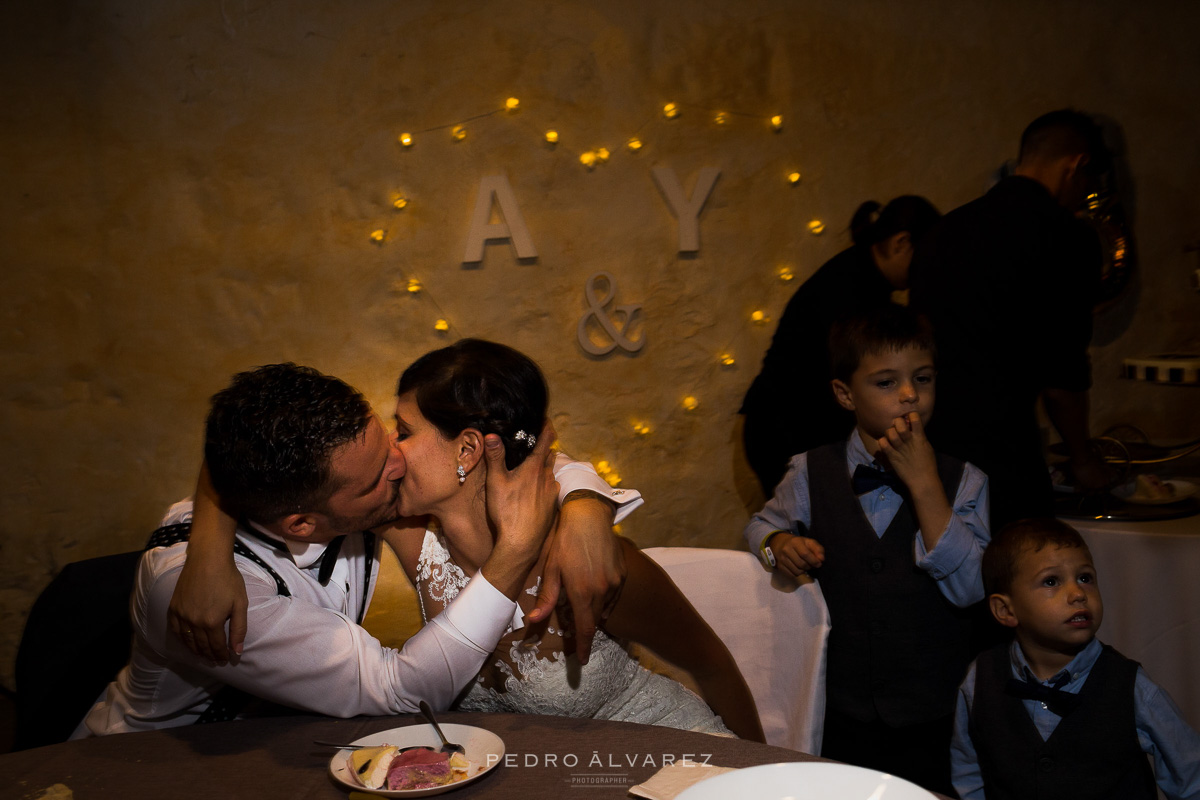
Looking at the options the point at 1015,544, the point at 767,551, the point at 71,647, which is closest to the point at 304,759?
the point at 71,647

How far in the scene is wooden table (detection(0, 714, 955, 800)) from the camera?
3.66 feet

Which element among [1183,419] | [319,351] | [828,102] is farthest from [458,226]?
[1183,419]

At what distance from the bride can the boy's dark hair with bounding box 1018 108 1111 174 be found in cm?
163

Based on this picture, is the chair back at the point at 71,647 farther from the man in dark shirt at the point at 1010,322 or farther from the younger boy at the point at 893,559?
the man in dark shirt at the point at 1010,322

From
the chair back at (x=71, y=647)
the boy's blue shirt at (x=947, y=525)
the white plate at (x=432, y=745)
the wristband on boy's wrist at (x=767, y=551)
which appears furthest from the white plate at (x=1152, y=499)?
the chair back at (x=71, y=647)

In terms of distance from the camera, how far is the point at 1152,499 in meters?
2.43

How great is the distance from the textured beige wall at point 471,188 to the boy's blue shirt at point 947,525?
177cm

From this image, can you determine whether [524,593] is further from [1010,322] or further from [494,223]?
[494,223]

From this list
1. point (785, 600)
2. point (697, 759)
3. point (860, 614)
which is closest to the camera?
point (697, 759)

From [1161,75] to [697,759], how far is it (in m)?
4.53

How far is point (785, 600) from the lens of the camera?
70.9 inches

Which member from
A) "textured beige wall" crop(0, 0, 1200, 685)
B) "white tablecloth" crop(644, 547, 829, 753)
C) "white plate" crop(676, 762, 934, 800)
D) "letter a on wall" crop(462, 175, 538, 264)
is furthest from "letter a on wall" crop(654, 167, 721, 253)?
"white plate" crop(676, 762, 934, 800)

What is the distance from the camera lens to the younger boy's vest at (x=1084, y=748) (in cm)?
161

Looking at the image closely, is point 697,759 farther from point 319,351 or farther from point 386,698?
point 319,351
